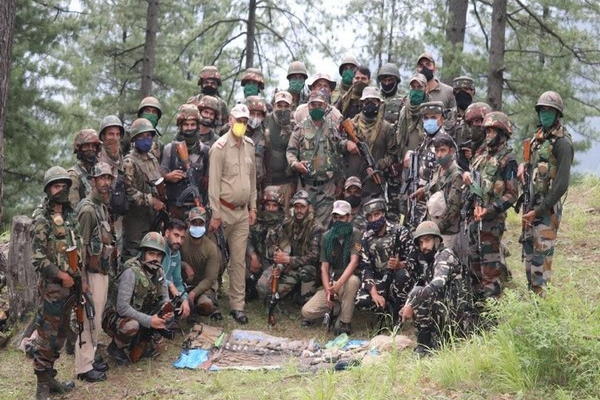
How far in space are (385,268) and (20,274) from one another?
4.52m

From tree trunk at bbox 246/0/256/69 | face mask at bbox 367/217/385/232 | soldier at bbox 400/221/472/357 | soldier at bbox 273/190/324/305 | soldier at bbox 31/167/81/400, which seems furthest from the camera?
tree trunk at bbox 246/0/256/69

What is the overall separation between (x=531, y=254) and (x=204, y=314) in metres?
4.14

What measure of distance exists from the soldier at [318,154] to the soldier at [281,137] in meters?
0.28

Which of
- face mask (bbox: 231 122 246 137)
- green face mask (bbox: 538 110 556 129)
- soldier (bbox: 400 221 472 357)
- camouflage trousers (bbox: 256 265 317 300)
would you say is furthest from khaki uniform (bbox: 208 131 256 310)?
green face mask (bbox: 538 110 556 129)

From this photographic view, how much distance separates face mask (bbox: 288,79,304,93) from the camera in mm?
10305

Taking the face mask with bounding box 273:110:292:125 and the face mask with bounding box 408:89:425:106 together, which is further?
the face mask with bounding box 273:110:292:125

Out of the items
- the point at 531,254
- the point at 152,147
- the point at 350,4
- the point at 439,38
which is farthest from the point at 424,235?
the point at 350,4

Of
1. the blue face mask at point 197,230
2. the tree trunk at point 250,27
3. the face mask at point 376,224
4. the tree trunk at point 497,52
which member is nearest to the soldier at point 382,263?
the face mask at point 376,224

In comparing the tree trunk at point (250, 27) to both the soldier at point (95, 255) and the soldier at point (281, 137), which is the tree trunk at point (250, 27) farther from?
the soldier at point (95, 255)

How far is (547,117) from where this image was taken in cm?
734

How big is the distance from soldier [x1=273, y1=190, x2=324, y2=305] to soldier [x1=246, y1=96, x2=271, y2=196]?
704 mm

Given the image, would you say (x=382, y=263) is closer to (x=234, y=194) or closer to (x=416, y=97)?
(x=234, y=194)

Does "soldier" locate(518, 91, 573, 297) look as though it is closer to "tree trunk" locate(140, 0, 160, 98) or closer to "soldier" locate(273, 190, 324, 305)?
"soldier" locate(273, 190, 324, 305)

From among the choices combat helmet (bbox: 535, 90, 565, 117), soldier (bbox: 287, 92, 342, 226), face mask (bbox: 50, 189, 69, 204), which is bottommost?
face mask (bbox: 50, 189, 69, 204)
